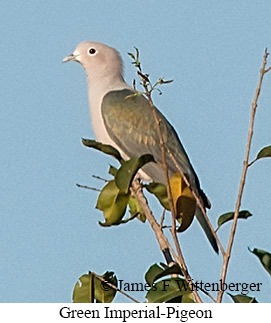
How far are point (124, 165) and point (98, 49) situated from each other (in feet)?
15.3

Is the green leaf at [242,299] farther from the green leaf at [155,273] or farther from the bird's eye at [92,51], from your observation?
the bird's eye at [92,51]

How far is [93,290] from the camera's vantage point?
420 centimetres

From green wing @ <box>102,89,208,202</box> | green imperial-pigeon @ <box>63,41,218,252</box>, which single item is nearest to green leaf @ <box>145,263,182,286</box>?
green imperial-pigeon @ <box>63,41,218,252</box>

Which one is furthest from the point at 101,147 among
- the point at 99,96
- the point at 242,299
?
the point at 99,96

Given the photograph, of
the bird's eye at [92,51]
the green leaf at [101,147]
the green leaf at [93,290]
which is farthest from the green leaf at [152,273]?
the bird's eye at [92,51]

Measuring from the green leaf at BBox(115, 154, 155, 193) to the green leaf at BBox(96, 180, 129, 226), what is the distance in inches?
12.6

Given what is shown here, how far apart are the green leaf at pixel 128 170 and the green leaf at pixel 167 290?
50cm

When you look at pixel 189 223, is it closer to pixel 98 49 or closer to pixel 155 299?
pixel 155 299

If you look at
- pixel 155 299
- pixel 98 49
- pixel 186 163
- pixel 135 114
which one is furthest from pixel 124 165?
pixel 98 49

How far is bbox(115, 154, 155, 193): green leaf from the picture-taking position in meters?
4.03

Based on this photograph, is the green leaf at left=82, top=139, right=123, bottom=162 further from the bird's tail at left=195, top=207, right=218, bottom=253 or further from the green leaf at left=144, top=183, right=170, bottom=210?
the bird's tail at left=195, top=207, right=218, bottom=253
